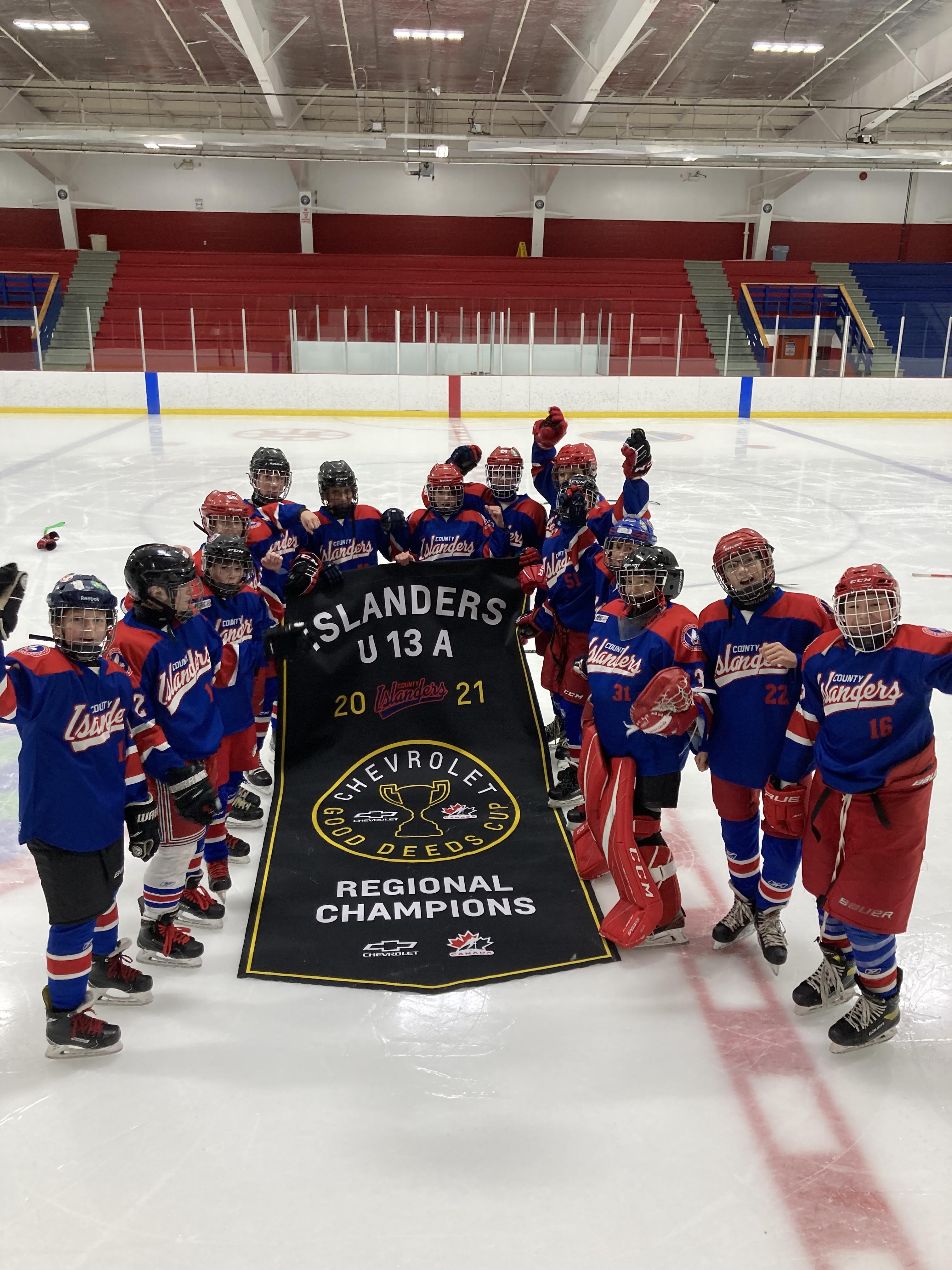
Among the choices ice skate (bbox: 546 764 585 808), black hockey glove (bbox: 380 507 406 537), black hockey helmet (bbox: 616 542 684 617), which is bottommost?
ice skate (bbox: 546 764 585 808)

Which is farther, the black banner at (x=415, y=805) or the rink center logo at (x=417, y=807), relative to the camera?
the rink center logo at (x=417, y=807)

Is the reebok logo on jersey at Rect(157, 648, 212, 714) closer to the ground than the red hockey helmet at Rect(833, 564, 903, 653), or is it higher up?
closer to the ground

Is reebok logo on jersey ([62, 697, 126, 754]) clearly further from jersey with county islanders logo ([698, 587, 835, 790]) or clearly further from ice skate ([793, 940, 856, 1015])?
ice skate ([793, 940, 856, 1015])

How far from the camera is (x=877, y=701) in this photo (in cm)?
229

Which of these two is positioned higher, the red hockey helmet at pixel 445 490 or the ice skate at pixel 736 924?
the red hockey helmet at pixel 445 490

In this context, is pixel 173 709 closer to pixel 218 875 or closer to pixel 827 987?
pixel 218 875

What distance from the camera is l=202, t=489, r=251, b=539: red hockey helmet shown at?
3.55 metres

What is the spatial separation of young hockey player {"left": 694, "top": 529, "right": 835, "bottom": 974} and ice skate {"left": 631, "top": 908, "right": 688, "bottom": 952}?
23 cm

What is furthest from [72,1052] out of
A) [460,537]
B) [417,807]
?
[460,537]

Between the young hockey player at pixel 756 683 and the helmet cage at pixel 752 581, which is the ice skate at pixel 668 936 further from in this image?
the helmet cage at pixel 752 581

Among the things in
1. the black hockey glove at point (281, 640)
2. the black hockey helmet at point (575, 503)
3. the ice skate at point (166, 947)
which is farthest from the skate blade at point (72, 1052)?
the black hockey helmet at point (575, 503)

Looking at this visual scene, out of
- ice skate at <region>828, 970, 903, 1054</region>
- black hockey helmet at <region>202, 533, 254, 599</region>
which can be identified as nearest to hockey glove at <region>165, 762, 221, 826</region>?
black hockey helmet at <region>202, 533, 254, 599</region>

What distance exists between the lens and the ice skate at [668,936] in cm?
287

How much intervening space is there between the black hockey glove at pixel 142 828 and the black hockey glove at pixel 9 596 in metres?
0.57
